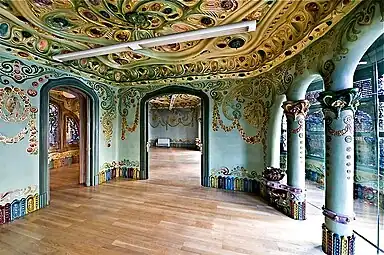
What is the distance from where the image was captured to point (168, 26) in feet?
8.51

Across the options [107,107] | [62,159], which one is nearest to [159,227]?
[107,107]

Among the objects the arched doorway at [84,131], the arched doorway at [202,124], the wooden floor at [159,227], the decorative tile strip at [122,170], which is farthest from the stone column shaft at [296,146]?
the arched doorway at [84,131]

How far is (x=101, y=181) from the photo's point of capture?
483 cm

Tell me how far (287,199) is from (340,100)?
1772 mm

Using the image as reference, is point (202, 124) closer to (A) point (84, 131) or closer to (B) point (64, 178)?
(A) point (84, 131)

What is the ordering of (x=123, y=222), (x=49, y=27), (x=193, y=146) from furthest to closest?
(x=193, y=146) → (x=123, y=222) → (x=49, y=27)

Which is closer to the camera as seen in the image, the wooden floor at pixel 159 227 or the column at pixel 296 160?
the wooden floor at pixel 159 227

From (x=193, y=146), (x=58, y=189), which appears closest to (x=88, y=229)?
(x=58, y=189)

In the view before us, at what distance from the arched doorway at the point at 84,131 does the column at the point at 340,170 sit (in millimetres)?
4158

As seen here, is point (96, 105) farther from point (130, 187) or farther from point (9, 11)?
point (9, 11)

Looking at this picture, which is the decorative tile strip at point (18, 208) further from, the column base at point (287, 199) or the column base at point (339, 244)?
the column base at point (339, 244)

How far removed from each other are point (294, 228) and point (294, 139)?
48.6 inches

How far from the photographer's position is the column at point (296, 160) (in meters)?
2.93

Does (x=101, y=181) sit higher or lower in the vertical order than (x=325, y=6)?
lower
